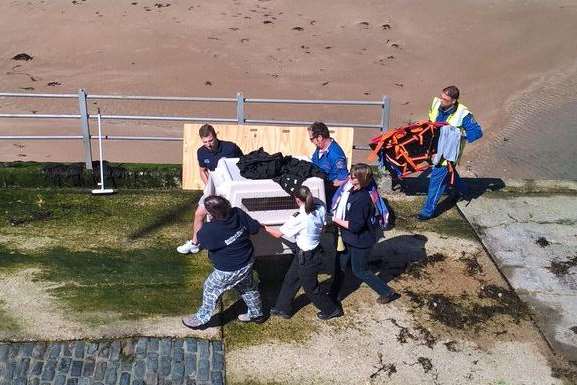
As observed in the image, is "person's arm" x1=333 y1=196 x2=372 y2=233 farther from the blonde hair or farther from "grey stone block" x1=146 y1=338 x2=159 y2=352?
"grey stone block" x1=146 y1=338 x2=159 y2=352

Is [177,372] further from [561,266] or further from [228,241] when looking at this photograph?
[561,266]

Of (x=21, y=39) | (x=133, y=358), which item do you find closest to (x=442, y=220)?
(x=133, y=358)

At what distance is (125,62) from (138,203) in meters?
10.5

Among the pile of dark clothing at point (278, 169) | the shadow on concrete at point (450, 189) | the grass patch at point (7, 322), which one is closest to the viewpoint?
the grass patch at point (7, 322)

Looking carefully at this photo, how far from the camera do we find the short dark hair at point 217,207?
19.8ft

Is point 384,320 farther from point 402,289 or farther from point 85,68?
point 85,68

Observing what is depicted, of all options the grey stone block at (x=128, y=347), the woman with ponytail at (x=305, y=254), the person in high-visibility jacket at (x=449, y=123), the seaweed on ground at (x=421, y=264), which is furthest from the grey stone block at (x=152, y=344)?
the person in high-visibility jacket at (x=449, y=123)

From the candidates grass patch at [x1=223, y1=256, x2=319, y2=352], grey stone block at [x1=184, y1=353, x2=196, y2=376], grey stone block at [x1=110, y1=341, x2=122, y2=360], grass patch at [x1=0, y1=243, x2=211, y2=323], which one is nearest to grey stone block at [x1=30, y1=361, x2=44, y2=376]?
grey stone block at [x1=110, y1=341, x2=122, y2=360]

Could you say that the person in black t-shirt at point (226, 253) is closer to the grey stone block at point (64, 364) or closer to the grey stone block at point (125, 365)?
the grey stone block at point (125, 365)

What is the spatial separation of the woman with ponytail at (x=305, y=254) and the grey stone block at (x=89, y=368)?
72.8 inches

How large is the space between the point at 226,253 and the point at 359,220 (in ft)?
4.40

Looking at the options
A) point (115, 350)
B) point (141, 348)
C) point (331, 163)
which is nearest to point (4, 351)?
point (115, 350)

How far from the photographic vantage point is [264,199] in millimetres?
7277

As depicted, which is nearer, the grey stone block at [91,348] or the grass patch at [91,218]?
the grey stone block at [91,348]
